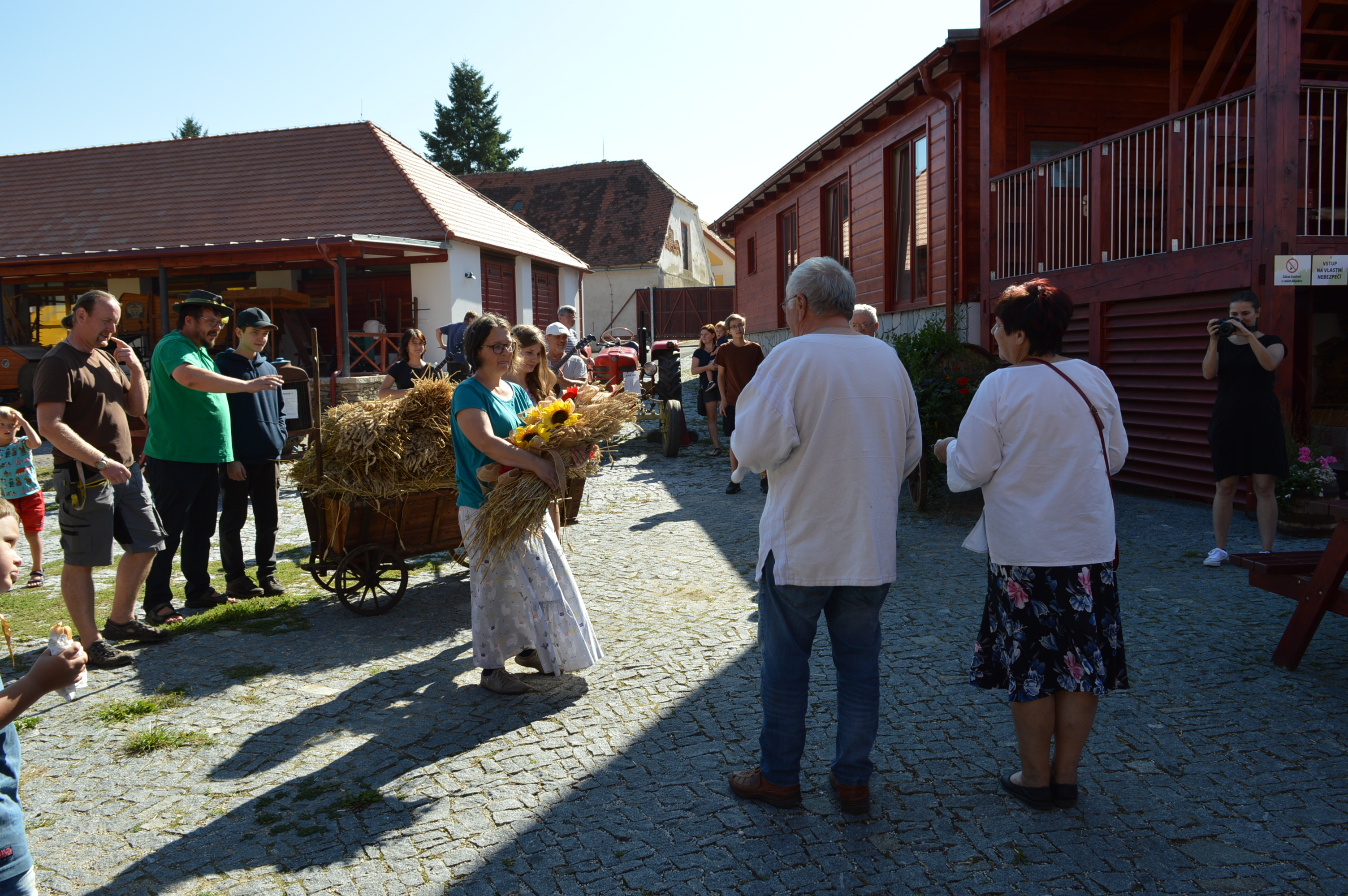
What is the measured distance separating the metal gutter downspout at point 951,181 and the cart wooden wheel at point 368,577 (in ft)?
27.6

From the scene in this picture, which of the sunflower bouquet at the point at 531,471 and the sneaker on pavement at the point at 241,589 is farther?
the sneaker on pavement at the point at 241,589

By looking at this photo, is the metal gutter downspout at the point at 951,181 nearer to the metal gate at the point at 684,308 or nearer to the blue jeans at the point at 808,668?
the blue jeans at the point at 808,668

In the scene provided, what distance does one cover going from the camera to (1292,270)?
7438 millimetres

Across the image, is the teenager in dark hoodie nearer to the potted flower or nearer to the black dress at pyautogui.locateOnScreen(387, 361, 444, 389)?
the black dress at pyautogui.locateOnScreen(387, 361, 444, 389)

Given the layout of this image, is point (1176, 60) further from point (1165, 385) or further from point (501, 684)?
point (501, 684)

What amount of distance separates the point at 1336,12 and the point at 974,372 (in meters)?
5.93

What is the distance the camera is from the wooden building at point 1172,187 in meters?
7.56

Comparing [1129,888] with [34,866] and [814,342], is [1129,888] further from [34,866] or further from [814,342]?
[34,866]

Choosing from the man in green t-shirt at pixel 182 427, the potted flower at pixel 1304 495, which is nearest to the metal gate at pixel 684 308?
the potted flower at pixel 1304 495

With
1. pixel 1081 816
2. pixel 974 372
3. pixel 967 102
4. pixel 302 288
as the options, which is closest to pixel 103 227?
pixel 302 288

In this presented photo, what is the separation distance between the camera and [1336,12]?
9984 millimetres

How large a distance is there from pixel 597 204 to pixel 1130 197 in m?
31.2

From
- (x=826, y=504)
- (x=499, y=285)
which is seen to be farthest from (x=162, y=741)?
(x=499, y=285)

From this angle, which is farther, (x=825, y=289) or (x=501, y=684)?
(x=501, y=684)
